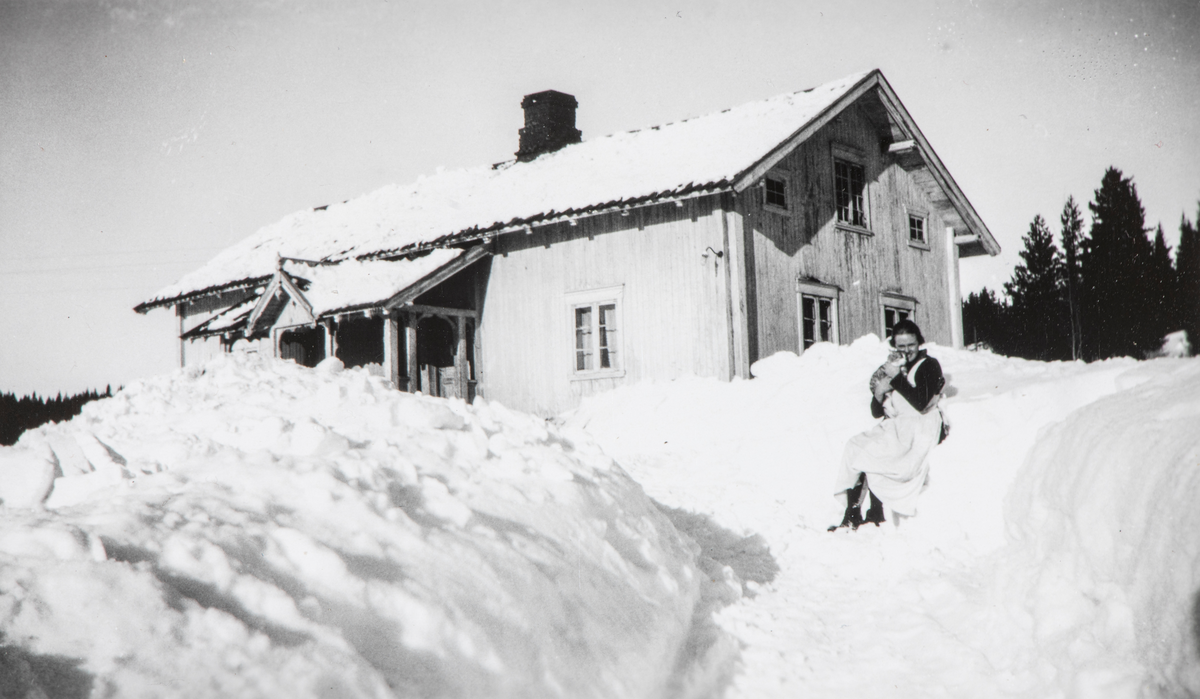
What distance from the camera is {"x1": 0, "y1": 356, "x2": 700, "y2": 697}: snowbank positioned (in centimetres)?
239

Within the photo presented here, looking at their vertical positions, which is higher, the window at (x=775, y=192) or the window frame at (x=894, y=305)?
the window at (x=775, y=192)

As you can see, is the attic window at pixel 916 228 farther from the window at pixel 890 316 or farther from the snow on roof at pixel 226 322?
the snow on roof at pixel 226 322

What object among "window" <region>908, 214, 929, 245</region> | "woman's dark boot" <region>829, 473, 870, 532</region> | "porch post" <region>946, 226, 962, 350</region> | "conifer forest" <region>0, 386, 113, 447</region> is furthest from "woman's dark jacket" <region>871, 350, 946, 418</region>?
"conifer forest" <region>0, 386, 113, 447</region>

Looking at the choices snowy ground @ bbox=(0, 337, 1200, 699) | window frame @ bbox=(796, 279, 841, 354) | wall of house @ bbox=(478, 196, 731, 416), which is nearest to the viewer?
snowy ground @ bbox=(0, 337, 1200, 699)

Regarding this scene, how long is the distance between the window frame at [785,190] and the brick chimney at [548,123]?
5.95 m

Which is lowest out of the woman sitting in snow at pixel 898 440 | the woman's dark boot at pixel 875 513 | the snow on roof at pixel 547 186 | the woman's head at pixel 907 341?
the woman's dark boot at pixel 875 513

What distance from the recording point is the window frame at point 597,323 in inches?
601

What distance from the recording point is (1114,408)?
5.04 meters

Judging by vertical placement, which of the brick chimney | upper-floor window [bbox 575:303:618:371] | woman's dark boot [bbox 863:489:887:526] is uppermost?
the brick chimney

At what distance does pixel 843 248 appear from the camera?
16828 mm

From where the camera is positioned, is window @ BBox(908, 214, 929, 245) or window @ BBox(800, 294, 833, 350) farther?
Result: window @ BBox(908, 214, 929, 245)

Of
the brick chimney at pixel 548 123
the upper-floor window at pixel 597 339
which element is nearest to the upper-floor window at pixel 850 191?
the upper-floor window at pixel 597 339

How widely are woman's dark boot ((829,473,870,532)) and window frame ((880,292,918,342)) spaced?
34.7ft

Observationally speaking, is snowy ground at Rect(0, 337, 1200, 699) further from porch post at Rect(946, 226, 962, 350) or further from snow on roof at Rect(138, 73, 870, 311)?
porch post at Rect(946, 226, 962, 350)
